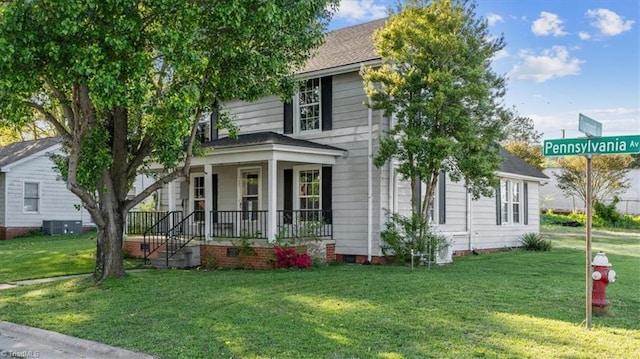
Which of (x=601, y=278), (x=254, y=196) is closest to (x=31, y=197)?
(x=254, y=196)

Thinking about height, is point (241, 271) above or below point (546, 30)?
below

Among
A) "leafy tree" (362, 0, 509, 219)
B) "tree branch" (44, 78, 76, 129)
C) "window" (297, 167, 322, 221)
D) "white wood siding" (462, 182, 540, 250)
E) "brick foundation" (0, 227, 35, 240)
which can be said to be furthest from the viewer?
"brick foundation" (0, 227, 35, 240)

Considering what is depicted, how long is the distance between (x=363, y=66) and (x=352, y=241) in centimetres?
459

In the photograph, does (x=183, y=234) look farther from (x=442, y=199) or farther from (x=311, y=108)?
(x=442, y=199)

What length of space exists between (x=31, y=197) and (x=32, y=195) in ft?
0.37

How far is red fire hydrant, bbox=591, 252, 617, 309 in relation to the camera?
24.5 feet

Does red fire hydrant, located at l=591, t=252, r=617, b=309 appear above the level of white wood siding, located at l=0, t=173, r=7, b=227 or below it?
below

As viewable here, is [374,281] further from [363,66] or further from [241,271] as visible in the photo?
[363,66]

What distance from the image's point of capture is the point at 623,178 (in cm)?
Answer: 4612

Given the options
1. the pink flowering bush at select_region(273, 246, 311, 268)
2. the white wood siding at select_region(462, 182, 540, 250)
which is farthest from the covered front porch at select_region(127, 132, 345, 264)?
the white wood siding at select_region(462, 182, 540, 250)

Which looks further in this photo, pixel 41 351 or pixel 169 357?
pixel 41 351

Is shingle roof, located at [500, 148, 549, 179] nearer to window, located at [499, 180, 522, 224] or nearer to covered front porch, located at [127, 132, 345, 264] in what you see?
window, located at [499, 180, 522, 224]

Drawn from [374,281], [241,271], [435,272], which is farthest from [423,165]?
[241,271]

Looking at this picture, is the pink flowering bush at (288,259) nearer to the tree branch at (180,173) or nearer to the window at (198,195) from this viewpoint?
the tree branch at (180,173)
